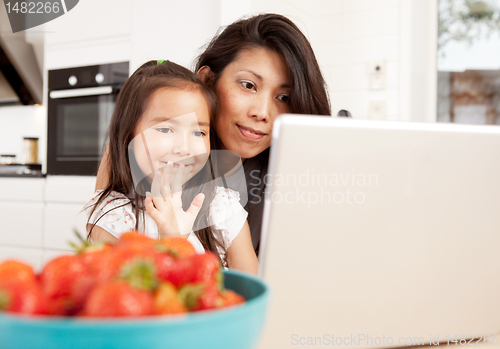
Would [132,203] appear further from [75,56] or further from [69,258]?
[75,56]

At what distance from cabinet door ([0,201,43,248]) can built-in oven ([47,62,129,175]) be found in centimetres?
27

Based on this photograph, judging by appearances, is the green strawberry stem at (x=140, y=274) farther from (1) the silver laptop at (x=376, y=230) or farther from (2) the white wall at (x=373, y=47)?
(2) the white wall at (x=373, y=47)

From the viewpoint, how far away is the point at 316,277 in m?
0.54

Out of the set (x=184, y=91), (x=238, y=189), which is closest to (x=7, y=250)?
(x=238, y=189)

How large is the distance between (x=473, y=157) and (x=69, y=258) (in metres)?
0.50

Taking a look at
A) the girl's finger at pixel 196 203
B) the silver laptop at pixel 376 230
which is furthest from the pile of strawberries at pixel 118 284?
the girl's finger at pixel 196 203

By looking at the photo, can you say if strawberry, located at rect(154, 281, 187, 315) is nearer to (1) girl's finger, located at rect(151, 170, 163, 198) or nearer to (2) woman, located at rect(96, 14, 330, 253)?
(1) girl's finger, located at rect(151, 170, 163, 198)

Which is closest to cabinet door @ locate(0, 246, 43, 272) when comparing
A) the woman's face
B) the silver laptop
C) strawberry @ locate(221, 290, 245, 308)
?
the woman's face

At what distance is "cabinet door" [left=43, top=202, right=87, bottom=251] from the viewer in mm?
2500

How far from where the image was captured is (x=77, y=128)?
2.61 metres

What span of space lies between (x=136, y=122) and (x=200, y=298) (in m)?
0.88

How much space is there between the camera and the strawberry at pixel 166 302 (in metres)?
0.31

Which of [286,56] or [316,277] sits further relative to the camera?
[286,56]

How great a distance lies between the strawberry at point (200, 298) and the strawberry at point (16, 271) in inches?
4.8
